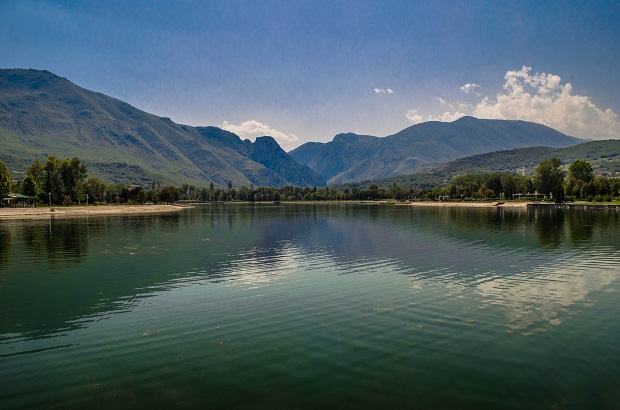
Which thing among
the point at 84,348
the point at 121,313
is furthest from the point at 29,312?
the point at 84,348

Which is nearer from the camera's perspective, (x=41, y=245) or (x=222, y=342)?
(x=222, y=342)

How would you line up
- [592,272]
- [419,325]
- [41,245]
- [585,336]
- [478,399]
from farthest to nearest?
[41,245], [592,272], [419,325], [585,336], [478,399]

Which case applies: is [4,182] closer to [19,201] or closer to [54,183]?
[19,201]

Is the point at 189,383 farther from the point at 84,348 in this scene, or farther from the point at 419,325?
the point at 419,325

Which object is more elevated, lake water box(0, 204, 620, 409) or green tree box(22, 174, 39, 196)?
green tree box(22, 174, 39, 196)

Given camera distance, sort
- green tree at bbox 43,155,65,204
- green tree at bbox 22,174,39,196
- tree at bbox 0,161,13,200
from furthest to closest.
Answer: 1. green tree at bbox 43,155,65,204
2. green tree at bbox 22,174,39,196
3. tree at bbox 0,161,13,200

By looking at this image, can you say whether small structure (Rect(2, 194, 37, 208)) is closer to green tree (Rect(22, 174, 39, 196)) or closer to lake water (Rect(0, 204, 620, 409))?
green tree (Rect(22, 174, 39, 196))

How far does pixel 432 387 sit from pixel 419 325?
23.9ft

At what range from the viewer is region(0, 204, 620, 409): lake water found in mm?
14039

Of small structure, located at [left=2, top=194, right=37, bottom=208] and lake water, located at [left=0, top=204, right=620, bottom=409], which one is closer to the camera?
lake water, located at [left=0, top=204, right=620, bottom=409]

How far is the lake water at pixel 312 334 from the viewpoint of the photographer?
14.0 m

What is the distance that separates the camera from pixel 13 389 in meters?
14.4

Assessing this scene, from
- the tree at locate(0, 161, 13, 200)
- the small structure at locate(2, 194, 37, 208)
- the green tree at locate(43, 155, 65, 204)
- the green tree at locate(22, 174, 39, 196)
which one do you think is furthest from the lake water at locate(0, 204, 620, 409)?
the green tree at locate(43, 155, 65, 204)

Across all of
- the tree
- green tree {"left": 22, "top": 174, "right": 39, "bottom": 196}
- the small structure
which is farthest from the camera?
green tree {"left": 22, "top": 174, "right": 39, "bottom": 196}
